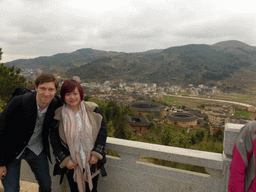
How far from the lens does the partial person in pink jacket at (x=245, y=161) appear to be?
1080 mm

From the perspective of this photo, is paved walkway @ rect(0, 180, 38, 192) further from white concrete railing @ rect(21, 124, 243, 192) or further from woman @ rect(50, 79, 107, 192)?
woman @ rect(50, 79, 107, 192)

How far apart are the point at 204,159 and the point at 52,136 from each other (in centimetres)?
130

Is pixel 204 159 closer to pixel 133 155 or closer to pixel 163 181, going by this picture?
pixel 163 181

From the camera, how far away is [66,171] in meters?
1.48

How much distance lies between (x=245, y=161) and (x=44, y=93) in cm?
144

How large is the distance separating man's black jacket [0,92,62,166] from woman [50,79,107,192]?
0.18 meters

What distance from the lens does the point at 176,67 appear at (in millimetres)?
90750

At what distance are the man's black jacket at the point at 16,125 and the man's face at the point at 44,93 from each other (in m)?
0.04

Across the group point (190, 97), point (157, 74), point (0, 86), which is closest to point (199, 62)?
point (157, 74)

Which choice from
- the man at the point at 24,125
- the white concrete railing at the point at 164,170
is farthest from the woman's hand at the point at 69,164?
the white concrete railing at the point at 164,170

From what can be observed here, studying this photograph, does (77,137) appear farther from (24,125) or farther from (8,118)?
(8,118)

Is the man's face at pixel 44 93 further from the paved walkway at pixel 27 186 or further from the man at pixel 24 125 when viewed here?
the paved walkway at pixel 27 186

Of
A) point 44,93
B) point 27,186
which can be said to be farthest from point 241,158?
point 27,186

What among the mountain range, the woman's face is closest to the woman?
the woman's face
